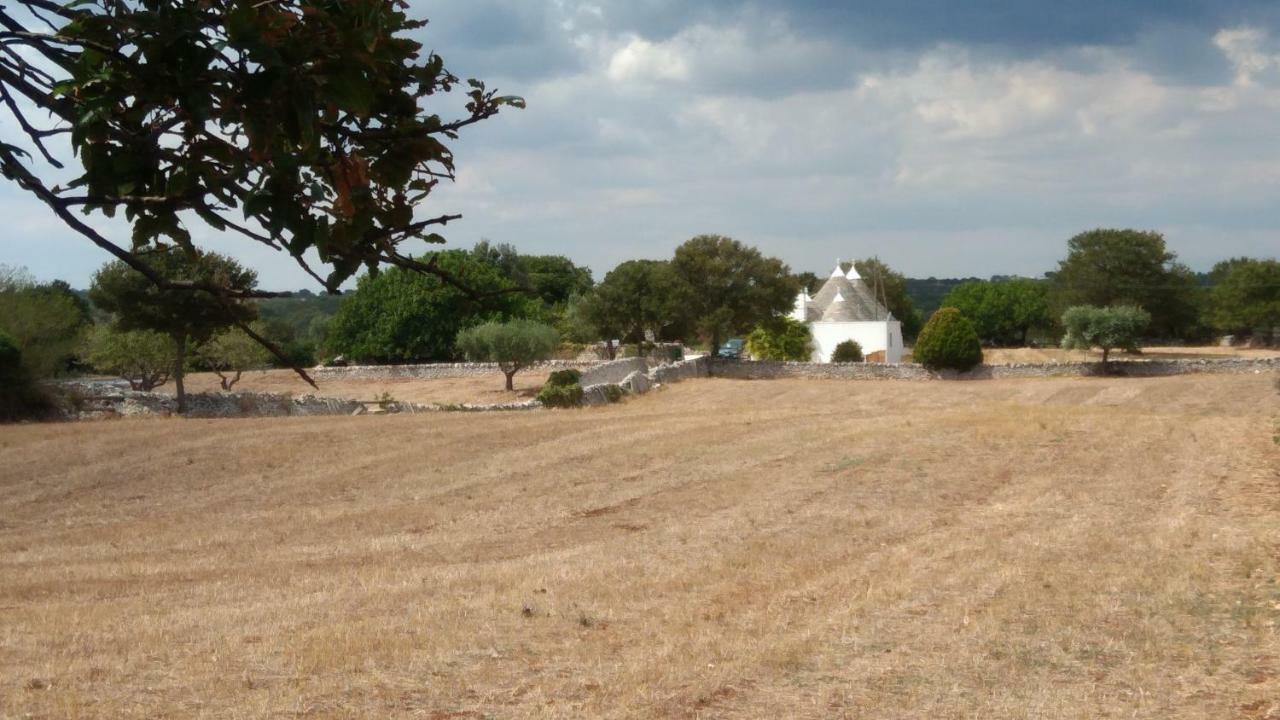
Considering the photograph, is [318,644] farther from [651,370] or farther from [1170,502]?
[651,370]

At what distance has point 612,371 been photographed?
157 feet

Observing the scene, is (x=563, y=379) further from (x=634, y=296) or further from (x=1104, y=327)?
(x=1104, y=327)

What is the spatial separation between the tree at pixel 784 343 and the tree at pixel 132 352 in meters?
33.2

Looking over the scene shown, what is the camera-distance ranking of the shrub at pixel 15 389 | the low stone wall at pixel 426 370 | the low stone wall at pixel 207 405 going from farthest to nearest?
the low stone wall at pixel 426 370 < the low stone wall at pixel 207 405 < the shrub at pixel 15 389

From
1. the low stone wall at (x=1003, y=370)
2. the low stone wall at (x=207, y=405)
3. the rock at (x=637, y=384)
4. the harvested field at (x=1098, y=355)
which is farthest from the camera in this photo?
the harvested field at (x=1098, y=355)

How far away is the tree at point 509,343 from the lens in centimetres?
4953

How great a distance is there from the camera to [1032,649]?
26.0ft

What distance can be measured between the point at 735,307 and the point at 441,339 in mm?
20632

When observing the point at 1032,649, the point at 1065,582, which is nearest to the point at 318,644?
the point at 1032,649

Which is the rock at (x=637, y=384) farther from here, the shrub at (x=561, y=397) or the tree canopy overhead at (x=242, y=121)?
the tree canopy overhead at (x=242, y=121)

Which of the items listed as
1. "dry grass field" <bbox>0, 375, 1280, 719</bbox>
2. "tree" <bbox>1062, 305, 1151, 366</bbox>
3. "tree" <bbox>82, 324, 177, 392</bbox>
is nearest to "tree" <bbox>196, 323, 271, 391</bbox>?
"tree" <bbox>82, 324, 177, 392</bbox>

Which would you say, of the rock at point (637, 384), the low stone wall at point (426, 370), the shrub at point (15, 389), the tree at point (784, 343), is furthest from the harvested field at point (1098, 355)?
the shrub at point (15, 389)

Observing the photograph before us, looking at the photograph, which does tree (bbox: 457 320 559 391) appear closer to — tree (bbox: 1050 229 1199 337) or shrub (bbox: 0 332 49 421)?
shrub (bbox: 0 332 49 421)

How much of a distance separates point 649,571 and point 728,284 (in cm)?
4459
